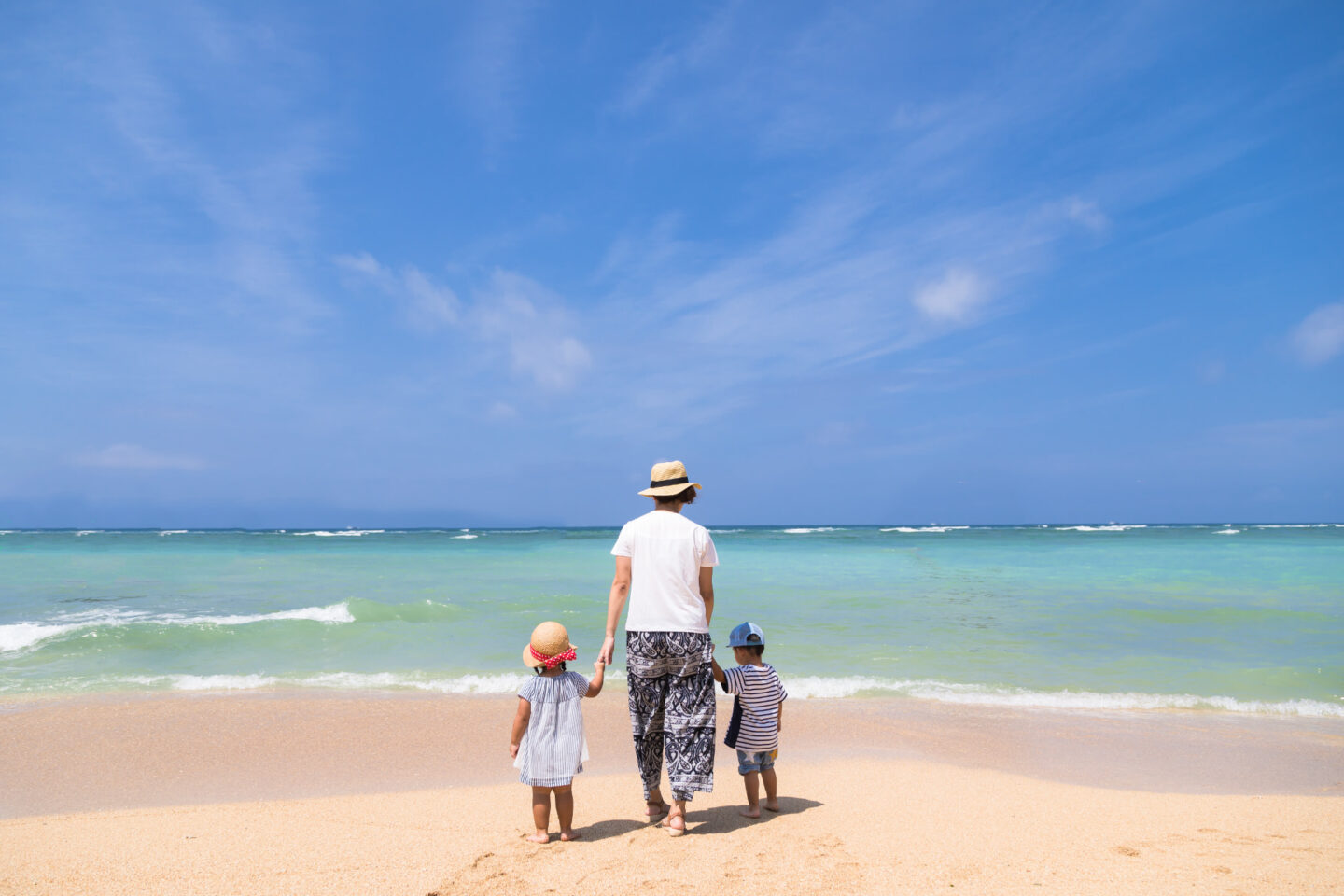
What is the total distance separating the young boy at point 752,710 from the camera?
4.14 m

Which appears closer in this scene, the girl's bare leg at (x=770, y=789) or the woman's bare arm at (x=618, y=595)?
the woman's bare arm at (x=618, y=595)

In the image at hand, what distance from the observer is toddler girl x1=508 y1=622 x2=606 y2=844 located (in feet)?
12.3

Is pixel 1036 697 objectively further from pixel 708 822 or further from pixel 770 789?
pixel 708 822

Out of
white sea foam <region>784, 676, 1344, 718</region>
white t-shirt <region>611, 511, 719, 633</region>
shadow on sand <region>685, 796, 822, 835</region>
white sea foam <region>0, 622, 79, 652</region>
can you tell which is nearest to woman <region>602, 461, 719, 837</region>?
white t-shirt <region>611, 511, 719, 633</region>

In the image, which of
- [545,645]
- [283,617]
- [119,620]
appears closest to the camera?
[545,645]

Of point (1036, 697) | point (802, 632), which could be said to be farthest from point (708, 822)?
point (802, 632)

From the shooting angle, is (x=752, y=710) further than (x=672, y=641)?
Yes

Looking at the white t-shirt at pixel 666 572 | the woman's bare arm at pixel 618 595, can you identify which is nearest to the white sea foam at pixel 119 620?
the woman's bare arm at pixel 618 595

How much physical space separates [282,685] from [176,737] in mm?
1978

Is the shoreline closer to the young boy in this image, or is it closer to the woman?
the young boy

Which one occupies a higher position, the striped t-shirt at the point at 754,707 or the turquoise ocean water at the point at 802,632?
the striped t-shirt at the point at 754,707

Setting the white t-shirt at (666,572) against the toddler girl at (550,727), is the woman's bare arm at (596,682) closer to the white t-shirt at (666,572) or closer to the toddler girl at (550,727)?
the toddler girl at (550,727)

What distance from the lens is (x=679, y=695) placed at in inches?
152

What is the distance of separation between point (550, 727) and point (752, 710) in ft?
3.68
